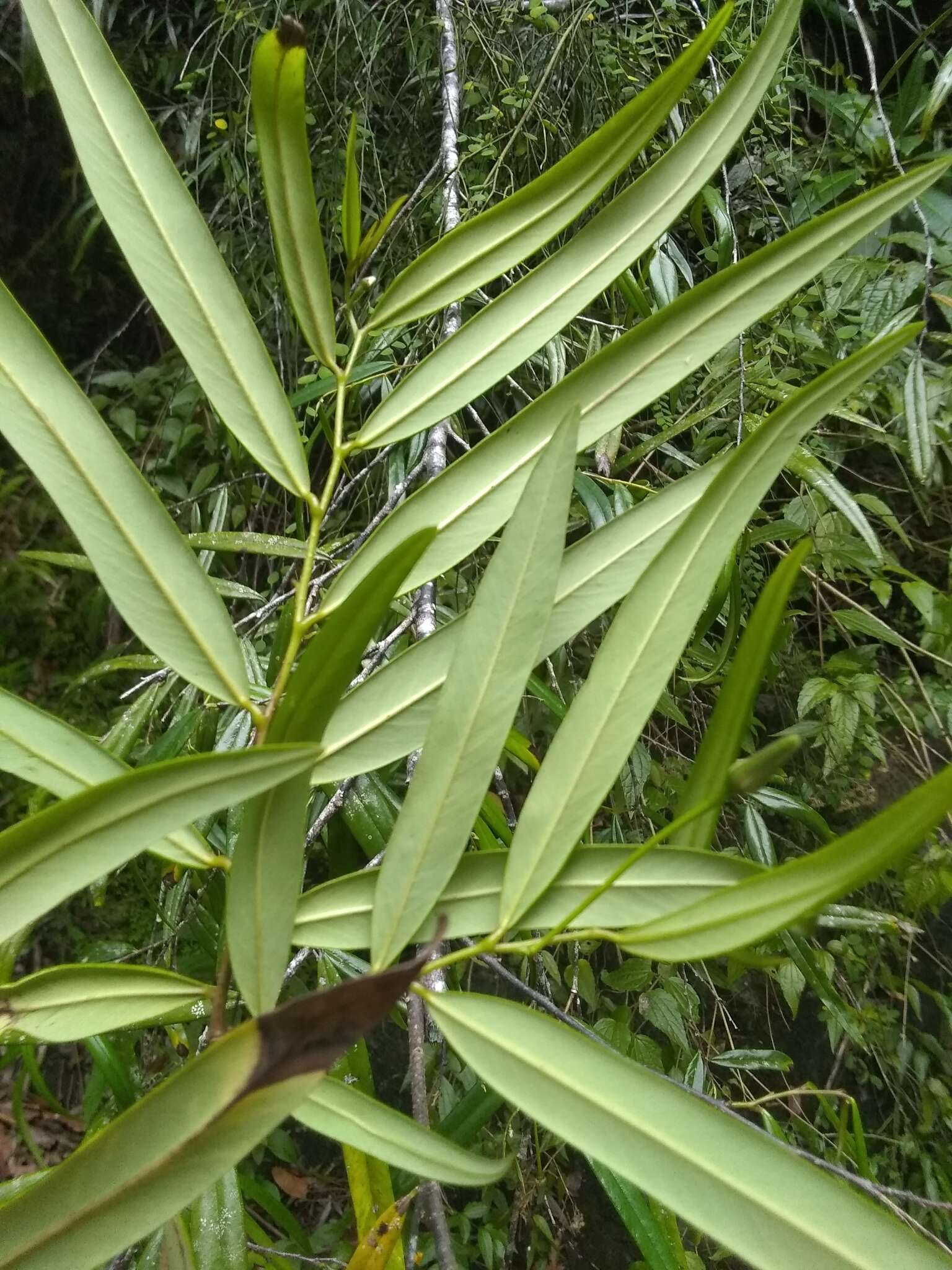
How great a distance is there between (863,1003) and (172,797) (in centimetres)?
101

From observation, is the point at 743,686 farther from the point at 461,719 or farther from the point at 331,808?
the point at 331,808

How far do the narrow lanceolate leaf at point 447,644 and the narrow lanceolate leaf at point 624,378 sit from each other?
0.02m

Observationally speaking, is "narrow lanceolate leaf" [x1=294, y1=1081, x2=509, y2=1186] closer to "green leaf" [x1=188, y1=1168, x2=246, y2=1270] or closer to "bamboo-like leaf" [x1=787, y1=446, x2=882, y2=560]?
"green leaf" [x1=188, y1=1168, x2=246, y2=1270]

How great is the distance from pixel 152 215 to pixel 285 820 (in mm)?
164

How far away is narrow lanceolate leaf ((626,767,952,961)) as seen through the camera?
0.38ft

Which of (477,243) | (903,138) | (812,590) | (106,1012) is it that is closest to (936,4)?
(903,138)

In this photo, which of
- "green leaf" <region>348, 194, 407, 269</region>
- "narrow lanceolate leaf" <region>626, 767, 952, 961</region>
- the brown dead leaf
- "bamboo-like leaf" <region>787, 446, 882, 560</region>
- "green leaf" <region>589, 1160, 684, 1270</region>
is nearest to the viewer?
"narrow lanceolate leaf" <region>626, 767, 952, 961</region>

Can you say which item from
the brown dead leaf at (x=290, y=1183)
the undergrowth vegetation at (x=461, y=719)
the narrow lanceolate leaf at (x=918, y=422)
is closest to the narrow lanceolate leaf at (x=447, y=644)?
the undergrowth vegetation at (x=461, y=719)

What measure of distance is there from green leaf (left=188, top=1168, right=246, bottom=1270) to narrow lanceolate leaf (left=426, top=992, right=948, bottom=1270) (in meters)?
0.19

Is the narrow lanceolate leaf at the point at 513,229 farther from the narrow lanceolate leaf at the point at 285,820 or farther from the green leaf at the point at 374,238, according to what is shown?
the narrow lanceolate leaf at the point at 285,820

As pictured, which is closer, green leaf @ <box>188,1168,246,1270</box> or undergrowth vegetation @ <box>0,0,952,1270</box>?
undergrowth vegetation @ <box>0,0,952,1270</box>

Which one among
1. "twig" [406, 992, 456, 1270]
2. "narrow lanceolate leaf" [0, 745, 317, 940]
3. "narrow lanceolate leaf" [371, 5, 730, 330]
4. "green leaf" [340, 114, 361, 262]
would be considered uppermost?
"green leaf" [340, 114, 361, 262]

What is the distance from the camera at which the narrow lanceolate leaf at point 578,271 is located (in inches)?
8.2

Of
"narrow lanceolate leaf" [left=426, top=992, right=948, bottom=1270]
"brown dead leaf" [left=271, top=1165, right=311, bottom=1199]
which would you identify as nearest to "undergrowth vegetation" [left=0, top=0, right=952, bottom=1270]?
"narrow lanceolate leaf" [left=426, top=992, right=948, bottom=1270]
